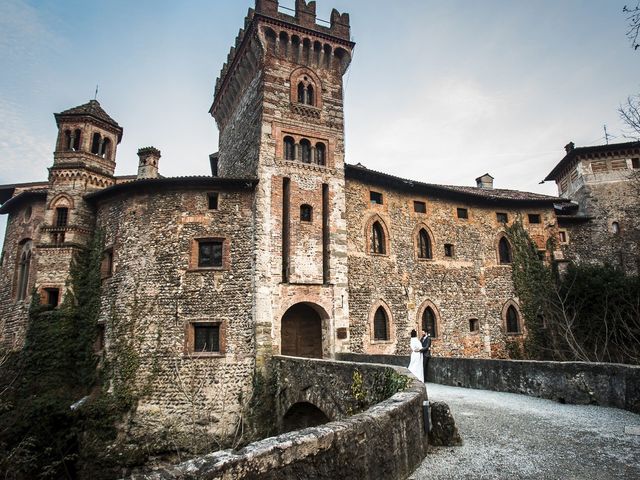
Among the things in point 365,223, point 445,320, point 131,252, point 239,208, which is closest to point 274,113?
point 239,208

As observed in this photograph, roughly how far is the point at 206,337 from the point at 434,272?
484 inches

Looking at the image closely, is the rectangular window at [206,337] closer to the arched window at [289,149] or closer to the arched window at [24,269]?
the arched window at [289,149]

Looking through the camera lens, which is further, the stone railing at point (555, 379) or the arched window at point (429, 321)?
the arched window at point (429, 321)

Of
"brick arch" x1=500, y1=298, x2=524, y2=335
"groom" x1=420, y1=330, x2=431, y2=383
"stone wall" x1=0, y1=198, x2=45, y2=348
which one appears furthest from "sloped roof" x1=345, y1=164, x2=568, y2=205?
"stone wall" x1=0, y1=198, x2=45, y2=348

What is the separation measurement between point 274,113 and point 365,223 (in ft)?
22.0

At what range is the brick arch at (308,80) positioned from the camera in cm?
1889

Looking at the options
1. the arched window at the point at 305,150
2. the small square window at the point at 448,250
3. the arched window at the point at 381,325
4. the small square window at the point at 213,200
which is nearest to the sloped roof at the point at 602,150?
the small square window at the point at 448,250

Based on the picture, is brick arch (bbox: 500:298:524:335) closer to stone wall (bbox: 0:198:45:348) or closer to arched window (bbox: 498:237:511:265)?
arched window (bbox: 498:237:511:265)

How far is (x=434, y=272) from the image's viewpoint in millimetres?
21750

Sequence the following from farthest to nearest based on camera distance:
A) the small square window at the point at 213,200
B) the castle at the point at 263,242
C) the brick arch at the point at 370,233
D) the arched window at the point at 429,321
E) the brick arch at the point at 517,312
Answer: the brick arch at the point at 517,312, the arched window at the point at 429,321, the brick arch at the point at 370,233, the small square window at the point at 213,200, the castle at the point at 263,242

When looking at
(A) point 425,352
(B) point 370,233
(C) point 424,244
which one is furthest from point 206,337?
(C) point 424,244

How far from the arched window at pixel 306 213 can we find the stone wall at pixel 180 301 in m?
2.23

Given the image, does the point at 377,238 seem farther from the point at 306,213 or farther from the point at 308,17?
the point at 308,17

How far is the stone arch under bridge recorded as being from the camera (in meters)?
17.5
